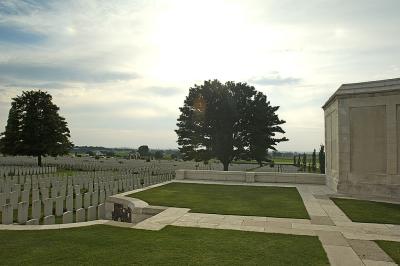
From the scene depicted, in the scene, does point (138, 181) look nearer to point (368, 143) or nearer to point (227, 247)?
point (368, 143)

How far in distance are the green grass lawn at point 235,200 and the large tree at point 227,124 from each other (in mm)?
19031

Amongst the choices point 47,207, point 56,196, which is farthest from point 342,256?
point 56,196

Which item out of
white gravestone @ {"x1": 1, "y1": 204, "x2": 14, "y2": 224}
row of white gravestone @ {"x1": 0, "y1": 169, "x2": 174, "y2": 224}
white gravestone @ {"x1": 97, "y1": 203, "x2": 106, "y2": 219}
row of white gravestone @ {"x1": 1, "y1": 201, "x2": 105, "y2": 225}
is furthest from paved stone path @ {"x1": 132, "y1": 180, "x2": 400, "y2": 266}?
white gravestone @ {"x1": 1, "y1": 204, "x2": 14, "y2": 224}

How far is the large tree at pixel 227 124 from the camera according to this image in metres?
35.1

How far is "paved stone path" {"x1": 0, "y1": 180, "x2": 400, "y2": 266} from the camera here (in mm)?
6121

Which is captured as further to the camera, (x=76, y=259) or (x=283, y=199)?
(x=283, y=199)

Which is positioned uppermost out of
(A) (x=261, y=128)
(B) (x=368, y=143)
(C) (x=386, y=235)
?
(A) (x=261, y=128)

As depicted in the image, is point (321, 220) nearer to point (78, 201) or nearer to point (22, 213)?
point (78, 201)

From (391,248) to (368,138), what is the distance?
9.16 metres

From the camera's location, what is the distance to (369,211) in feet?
35.6

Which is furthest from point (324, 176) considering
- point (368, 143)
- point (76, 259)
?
point (76, 259)

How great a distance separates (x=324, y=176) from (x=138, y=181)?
1089 cm

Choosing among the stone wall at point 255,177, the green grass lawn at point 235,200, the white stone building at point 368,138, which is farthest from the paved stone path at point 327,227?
the stone wall at point 255,177

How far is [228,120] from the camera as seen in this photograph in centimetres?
3497
